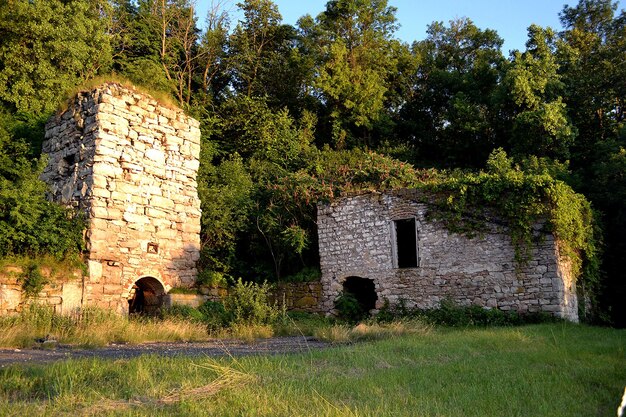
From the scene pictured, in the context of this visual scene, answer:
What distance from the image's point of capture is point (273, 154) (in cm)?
2198

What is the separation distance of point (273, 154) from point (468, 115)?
9.71 metres

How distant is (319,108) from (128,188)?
1639 cm

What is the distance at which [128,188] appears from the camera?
13.4 meters

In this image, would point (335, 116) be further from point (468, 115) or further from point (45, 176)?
point (45, 176)

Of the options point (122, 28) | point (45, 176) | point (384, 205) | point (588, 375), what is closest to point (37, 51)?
point (45, 176)

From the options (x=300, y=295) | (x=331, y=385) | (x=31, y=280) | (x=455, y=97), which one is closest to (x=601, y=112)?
(x=455, y=97)

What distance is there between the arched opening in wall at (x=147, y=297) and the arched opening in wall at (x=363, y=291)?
5466 mm

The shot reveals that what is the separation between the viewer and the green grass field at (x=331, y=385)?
4.74 meters

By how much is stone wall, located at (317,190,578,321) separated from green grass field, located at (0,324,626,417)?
5296 mm

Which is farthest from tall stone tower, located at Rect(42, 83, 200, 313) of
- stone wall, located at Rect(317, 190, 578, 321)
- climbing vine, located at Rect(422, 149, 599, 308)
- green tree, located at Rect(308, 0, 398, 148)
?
green tree, located at Rect(308, 0, 398, 148)

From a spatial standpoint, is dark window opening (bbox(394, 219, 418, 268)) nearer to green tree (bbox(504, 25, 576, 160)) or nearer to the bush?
the bush

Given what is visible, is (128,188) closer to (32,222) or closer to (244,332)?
(32,222)

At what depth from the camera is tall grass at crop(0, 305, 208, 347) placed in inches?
362

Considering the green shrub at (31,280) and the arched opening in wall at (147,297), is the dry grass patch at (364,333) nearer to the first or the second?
the arched opening in wall at (147,297)
